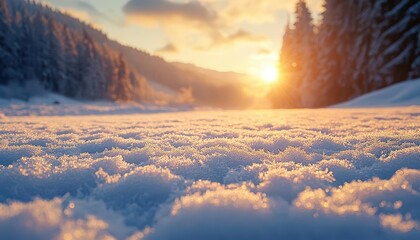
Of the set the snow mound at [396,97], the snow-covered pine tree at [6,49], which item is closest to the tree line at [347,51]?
the snow mound at [396,97]

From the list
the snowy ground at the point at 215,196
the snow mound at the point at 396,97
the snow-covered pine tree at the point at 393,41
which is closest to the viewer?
the snowy ground at the point at 215,196

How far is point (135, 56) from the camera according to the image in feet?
413

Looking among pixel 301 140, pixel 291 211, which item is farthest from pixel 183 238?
pixel 301 140

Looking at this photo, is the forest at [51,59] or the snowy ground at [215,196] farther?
the forest at [51,59]

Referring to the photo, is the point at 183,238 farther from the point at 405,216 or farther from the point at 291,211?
the point at 405,216

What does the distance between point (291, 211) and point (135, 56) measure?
13260 cm

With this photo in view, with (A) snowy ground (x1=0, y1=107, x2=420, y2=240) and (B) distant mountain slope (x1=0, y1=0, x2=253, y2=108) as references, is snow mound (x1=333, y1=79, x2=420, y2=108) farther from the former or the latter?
(B) distant mountain slope (x1=0, y1=0, x2=253, y2=108)

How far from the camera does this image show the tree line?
59.7ft

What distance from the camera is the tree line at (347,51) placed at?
59.7ft

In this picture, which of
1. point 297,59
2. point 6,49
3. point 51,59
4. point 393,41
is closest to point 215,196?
point 393,41

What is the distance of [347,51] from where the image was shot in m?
23.7

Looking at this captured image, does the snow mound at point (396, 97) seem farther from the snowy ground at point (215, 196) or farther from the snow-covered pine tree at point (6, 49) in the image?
the snow-covered pine tree at point (6, 49)

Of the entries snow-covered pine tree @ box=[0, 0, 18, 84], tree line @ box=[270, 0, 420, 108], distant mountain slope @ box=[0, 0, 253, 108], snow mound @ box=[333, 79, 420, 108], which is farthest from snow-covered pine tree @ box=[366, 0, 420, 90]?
snow-covered pine tree @ box=[0, 0, 18, 84]

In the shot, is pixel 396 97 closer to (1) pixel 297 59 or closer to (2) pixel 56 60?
(1) pixel 297 59
